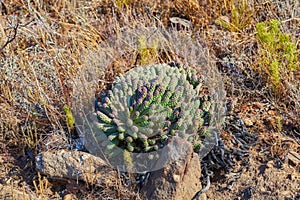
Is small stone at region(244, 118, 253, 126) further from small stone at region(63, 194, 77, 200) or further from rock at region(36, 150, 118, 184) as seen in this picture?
small stone at region(63, 194, 77, 200)

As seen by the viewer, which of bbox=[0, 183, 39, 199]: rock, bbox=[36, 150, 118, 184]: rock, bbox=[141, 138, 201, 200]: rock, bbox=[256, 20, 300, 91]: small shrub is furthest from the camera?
bbox=[256, 20, 300, 91]: small shrub

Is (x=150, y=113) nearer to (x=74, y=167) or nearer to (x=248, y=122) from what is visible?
(x=74, y=167)

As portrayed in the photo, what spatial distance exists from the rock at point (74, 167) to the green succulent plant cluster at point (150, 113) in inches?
5.1

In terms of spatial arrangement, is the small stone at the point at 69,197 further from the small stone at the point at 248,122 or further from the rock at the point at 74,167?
the small stone at the point at 248,122

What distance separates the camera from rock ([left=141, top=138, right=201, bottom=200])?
9.80 feet

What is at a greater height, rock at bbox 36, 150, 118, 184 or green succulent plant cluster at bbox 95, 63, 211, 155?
green succulent plant cluster at bbox 95, 63, 211, 155

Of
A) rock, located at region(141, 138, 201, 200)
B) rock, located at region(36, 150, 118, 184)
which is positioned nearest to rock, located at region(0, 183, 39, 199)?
rock, located at region(36, 150, 118, 184)

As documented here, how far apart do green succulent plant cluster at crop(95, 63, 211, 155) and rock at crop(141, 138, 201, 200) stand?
0.62 ft

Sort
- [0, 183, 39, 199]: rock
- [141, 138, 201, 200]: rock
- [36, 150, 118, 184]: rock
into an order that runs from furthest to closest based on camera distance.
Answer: [36, 150, 118, 184]: rock → [0, 183, 39, 199]: rock → [141, 138, 201, 200]: rock

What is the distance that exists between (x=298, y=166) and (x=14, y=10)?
9.52 ft

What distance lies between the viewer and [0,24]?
161 inches

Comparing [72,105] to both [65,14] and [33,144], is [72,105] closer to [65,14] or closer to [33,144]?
[33,144]

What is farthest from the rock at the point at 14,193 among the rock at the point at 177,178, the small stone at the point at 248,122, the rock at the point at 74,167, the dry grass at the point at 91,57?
the small stone at the point at 248,122

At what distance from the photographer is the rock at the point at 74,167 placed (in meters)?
3.24
